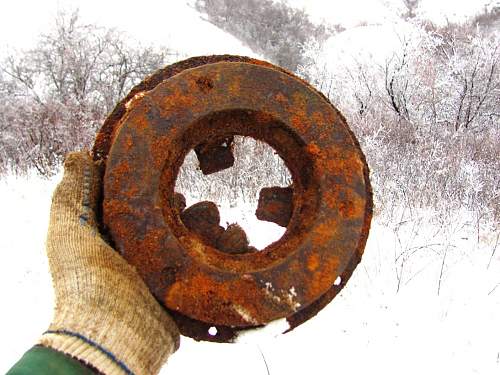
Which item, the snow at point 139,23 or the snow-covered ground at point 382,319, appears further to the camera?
the snow at point 139,23

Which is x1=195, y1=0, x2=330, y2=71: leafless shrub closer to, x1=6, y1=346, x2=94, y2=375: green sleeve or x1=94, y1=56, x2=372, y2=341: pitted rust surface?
x1=94, y1=56, x2=372, y2=341: pitted rust surface

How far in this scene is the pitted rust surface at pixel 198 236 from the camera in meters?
1.31

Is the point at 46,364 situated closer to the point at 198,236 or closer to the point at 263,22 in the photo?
the point at 198,236

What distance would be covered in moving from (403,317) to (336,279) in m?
1.98

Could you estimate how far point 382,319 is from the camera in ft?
10.1

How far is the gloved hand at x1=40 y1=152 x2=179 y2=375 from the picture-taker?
42.6 inches

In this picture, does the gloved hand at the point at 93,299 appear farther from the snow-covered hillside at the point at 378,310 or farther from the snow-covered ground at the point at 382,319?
the snow-covered ground at the point at 382,319

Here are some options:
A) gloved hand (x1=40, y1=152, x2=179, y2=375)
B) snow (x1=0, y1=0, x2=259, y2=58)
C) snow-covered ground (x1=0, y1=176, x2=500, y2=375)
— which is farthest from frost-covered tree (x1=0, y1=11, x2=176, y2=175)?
gloved hand (x1=40, y1=152, x2=179, y2=375)

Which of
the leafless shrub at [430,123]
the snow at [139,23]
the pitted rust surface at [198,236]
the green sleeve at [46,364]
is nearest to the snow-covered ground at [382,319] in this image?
the leafless shrub at [430,123]

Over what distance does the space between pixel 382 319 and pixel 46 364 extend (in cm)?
258

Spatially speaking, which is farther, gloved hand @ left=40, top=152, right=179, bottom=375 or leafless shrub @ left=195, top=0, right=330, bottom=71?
leafless shrub @ left=195, top=0, right=330, bottom=71

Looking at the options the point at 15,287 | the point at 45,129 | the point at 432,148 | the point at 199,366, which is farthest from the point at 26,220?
the point at 432,148

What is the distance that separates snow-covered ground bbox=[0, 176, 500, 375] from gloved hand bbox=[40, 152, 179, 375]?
5.21 feet

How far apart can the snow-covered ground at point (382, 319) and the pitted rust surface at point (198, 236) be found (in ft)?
4.94
